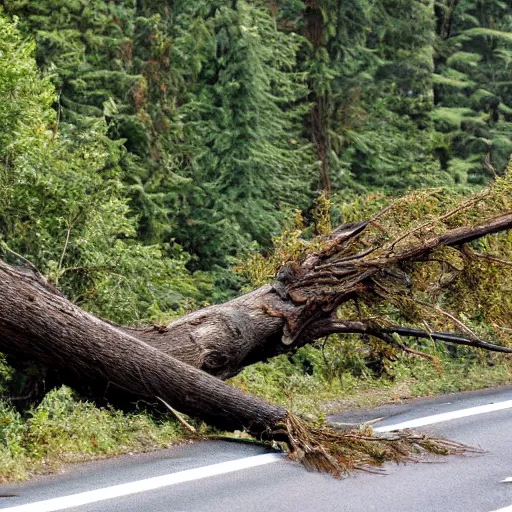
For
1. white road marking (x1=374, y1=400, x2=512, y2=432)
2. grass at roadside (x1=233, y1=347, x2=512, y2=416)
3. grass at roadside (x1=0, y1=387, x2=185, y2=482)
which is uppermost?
grass at roadside (x1=0, y1=387, x2=185, y2=482)

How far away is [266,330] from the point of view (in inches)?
407

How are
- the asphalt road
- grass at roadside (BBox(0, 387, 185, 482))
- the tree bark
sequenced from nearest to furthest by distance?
the asphalt road
grass at roadside (BBox(0, 387, 185, 482))
the tree bark

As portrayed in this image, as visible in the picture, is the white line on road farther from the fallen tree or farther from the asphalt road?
the fallen tree

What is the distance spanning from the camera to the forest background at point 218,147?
1269 cm

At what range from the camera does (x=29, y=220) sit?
13.5 meters

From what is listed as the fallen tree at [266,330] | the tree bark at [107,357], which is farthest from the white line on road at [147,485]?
the tree bark at [107,357]

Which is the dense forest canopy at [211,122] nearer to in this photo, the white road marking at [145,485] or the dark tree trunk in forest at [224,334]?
the dark tree trunk in forest at [224,334]

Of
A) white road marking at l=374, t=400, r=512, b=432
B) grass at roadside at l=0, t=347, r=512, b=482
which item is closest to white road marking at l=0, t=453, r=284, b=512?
grass at roadside at l=0, t=347, r=512, b=482

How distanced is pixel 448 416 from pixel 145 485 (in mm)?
3874

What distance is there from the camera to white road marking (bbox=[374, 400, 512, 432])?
9.12 metres

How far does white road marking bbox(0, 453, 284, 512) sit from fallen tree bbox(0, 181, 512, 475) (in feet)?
1.29

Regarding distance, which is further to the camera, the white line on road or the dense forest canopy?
the dense forest canopy

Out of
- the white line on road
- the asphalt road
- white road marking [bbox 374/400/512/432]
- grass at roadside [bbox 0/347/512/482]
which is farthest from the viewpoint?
white road marking [bbox 374/400/512/432]

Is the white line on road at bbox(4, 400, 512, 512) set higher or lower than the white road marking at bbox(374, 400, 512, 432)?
higher
